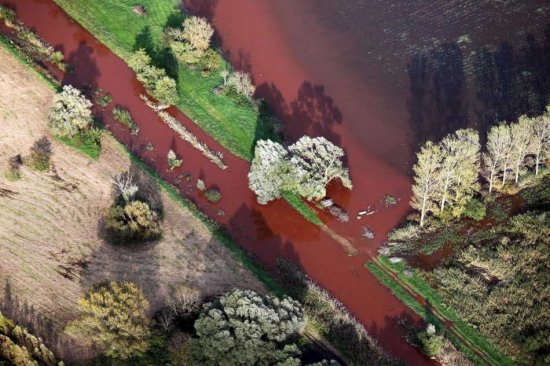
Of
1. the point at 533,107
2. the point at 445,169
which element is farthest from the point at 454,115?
the point at 445,169

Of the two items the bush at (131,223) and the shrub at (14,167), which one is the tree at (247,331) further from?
the shrub at (14,167)

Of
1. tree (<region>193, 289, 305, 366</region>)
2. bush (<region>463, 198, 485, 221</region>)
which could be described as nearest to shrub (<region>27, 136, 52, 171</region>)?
tree (<region>193, 289, 305, 366</region>)

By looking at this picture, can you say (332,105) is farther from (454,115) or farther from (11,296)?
(11,296)

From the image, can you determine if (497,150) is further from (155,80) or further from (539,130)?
(155,80)

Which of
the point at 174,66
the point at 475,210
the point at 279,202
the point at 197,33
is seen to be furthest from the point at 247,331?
the point at 197,33

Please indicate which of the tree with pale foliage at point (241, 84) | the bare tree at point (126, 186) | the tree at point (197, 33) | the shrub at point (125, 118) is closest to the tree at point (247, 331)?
the bare tree at point (126, 186)

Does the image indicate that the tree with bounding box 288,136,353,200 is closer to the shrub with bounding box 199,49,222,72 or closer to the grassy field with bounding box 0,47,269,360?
the grassy field with bounding box 0,47,269,360
